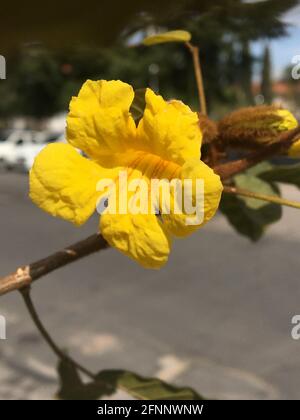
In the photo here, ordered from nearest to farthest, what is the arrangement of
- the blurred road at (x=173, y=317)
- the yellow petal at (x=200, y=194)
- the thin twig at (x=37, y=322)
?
the yellow petal at (x=200, y=194) < the thin twig at (x=37, y=322) < the blurred road at (x=173, y=317)

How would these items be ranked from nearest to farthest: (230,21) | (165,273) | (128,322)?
(230,21)
(128,322)
(165,273)

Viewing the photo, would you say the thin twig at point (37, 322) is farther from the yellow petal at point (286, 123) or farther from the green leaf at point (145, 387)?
the yellow petal at point (286, 123)

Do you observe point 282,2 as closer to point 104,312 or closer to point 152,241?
point 152,241

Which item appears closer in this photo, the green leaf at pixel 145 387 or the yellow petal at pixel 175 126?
the yellow petal at pixel 175 126

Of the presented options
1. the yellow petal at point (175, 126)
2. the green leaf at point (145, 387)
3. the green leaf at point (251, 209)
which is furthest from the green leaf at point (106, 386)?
the yellow petal at point (175, 126)

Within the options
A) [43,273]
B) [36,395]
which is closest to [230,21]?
[43,273]

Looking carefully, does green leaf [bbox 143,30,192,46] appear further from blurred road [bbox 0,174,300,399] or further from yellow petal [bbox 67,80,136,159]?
blurred road [bbox 0,174,300,399]
